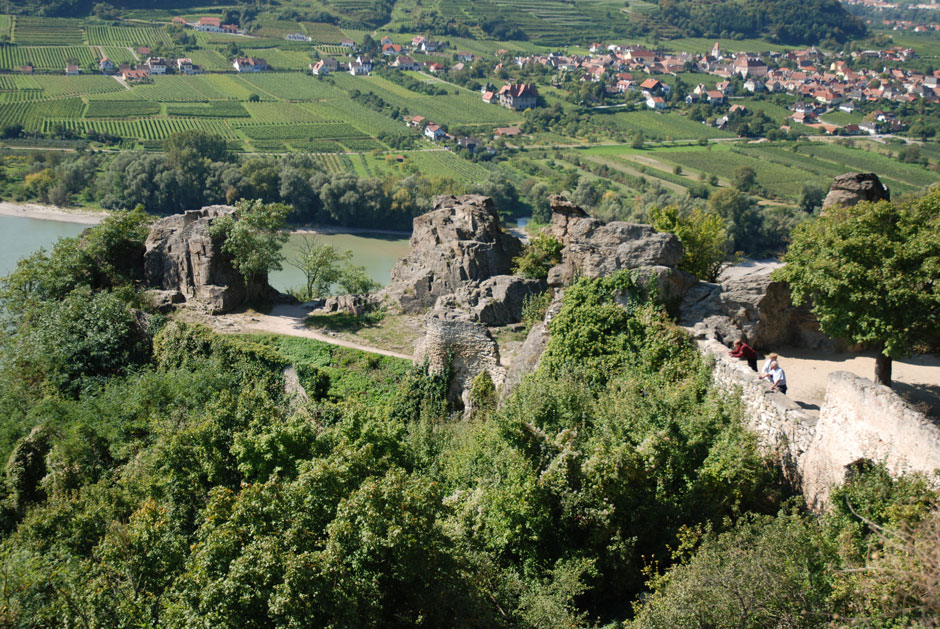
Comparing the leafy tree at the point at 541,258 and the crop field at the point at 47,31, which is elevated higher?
the crop field at the point at 47,31

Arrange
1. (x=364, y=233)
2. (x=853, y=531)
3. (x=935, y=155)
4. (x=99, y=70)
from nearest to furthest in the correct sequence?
(x=853, y=531)
(x=364, y=233)
(x=935, y=155)
(x=99, y=70)

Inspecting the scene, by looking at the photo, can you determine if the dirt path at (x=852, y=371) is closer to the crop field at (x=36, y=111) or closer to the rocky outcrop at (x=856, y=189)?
the rocky outcrop at (x=856, y=189)

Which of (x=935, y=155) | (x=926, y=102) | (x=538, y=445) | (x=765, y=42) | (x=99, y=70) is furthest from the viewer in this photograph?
(x=765, y=42)

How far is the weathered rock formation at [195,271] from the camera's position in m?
23.5

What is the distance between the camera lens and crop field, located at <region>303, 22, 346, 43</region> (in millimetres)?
128625

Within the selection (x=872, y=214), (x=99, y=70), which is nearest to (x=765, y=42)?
(x=99, y=70)

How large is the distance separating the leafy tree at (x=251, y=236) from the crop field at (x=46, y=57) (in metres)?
88.8

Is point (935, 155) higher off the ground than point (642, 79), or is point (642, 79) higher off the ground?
point (642, 79)

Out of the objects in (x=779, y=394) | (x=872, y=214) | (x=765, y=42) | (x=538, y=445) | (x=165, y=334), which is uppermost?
(x=765, y=42)

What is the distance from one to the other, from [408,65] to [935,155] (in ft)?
259

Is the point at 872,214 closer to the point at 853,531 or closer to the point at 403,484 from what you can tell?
the point at 853,531

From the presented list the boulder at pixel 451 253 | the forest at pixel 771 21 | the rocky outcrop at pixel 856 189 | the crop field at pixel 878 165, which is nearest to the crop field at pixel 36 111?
the boulder at pixel 451 253

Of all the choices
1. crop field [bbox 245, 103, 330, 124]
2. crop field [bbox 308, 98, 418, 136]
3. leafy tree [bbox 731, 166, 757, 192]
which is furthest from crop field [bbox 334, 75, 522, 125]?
leafy tree [bbox 731, 166, 757, 192]

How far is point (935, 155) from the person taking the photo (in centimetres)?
7912
